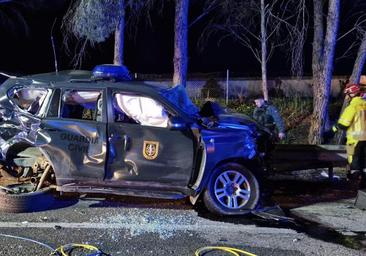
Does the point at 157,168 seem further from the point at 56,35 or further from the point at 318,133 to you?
the point at 56,35

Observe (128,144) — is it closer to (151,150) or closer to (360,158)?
(151,150)

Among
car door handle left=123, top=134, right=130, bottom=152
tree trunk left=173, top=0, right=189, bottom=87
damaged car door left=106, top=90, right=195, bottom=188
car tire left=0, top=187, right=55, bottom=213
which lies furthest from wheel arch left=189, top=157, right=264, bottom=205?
tree trunk left=173, top=0, right=189, bottom=87

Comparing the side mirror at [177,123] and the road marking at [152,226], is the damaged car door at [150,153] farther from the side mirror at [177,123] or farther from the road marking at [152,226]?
the road marking at [152,226]

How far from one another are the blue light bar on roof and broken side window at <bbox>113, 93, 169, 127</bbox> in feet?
1.39

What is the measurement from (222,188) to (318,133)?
19.4 ft

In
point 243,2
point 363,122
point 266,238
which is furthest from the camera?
point 243,2

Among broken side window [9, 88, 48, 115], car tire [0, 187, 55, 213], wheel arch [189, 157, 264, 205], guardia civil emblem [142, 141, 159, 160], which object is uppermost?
broken side window [9, 88, 48, 115]

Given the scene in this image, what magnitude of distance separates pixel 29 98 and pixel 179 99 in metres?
2.02

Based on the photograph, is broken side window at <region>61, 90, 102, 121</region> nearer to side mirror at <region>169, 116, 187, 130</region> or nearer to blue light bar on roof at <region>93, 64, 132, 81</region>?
blue light bar on roof at <region>93, 64, 132, 81</region>

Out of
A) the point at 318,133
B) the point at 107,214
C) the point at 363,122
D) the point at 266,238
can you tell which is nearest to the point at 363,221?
the point at 266,238

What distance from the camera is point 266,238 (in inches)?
229

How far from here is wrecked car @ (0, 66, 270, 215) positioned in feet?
21.5

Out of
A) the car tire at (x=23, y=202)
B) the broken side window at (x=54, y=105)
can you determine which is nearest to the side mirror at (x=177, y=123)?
the broken side window at (x=54, y=105)

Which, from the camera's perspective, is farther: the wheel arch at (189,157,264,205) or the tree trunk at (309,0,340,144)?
the tree trunk at (309,0,340,144)
